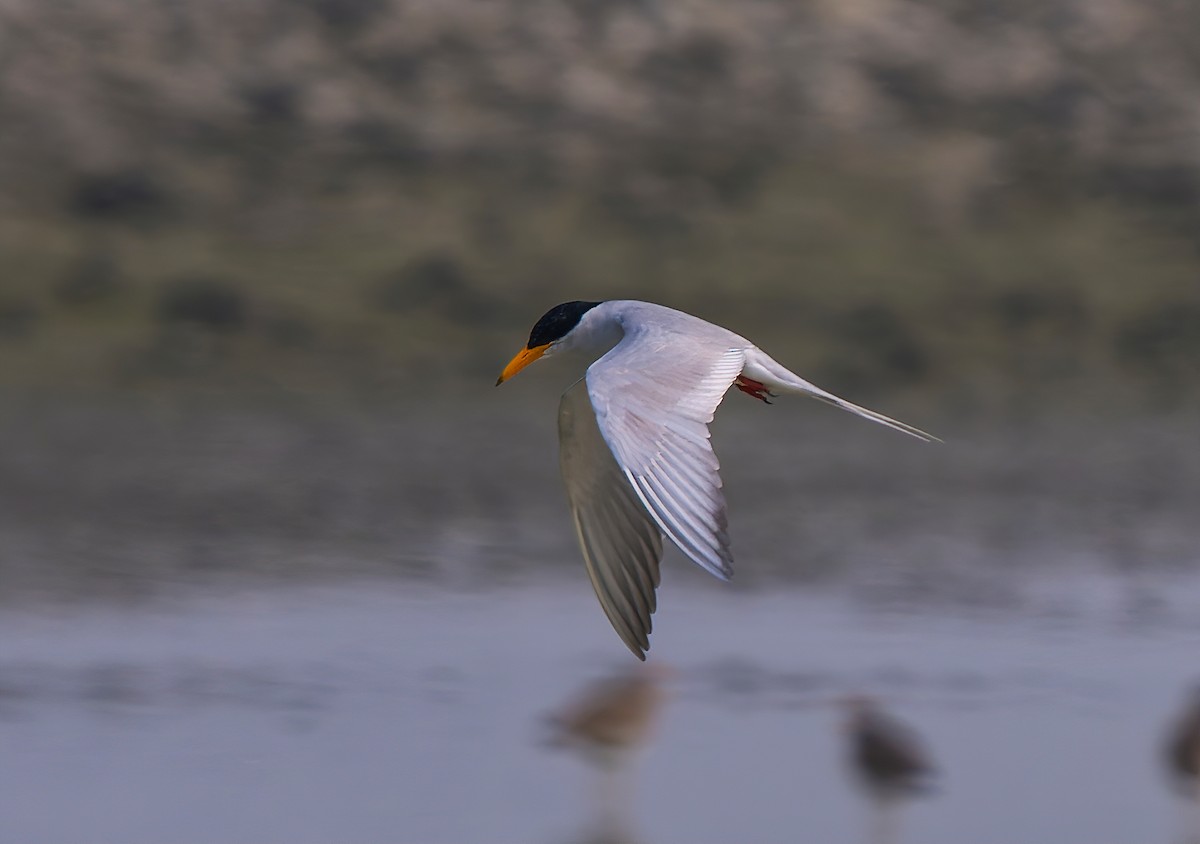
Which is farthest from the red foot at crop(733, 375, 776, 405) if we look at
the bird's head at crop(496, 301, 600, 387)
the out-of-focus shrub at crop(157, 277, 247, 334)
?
the out-of-focus shrub at crop(157, 277, 247, 334)

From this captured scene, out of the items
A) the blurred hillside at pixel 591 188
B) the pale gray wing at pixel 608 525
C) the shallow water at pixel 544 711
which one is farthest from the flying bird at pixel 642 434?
the blurred hillside at pixel 591 188

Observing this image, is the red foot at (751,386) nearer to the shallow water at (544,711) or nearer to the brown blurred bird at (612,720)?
the brown blurred bird at (612,720)

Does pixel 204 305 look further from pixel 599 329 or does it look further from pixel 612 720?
pixel 599 329

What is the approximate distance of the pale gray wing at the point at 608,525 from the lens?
6375 mm

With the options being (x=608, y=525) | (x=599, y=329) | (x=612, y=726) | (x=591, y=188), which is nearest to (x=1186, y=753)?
(x=612, y=726)

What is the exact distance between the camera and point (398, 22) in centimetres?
1590

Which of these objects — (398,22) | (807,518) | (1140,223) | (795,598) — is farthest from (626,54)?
(795,598)

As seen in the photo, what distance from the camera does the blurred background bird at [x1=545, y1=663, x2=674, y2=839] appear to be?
760 cm

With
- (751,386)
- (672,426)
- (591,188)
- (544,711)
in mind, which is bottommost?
(591,188)

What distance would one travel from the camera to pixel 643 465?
5422mm

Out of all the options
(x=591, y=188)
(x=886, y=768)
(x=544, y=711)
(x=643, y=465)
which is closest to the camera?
(x=643, y=465)

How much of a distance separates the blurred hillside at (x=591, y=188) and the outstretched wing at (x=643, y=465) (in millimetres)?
6182

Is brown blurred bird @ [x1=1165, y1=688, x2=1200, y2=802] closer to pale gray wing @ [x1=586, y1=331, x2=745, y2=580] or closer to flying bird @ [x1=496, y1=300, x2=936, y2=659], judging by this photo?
flying bird @ [x1=496, y1=300, x2=936, y2=659]

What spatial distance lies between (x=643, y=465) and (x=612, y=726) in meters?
2.38
